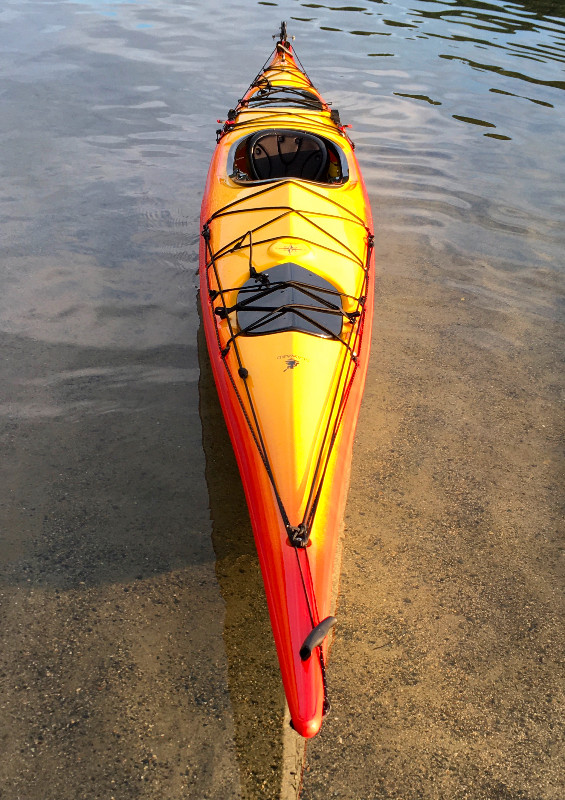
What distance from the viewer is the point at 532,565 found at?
3.52 m

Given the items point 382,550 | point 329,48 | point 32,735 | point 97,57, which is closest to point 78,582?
point 32,735

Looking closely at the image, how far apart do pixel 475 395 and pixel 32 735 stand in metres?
3.55

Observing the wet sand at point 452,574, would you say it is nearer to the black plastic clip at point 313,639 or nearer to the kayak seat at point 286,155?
the black plastic clip at point 313,639

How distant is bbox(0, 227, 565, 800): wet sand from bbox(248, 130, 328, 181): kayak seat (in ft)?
7.33

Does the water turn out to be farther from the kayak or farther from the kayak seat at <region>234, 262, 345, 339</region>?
the kayak seat at <region>234, 262, 345, 339</region>

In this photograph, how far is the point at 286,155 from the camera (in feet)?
19.9

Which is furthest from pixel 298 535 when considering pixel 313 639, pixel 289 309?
pixel 289 309

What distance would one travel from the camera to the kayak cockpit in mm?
5855

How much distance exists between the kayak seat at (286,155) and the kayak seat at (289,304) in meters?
2.22

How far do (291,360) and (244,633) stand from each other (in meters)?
1.42

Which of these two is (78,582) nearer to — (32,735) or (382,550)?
(32,735)

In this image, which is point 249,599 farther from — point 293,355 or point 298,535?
point 293,355

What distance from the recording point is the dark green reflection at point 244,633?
260cm

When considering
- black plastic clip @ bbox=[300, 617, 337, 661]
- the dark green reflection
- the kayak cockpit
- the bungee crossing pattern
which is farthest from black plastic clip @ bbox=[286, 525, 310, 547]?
the kayak cockpit
